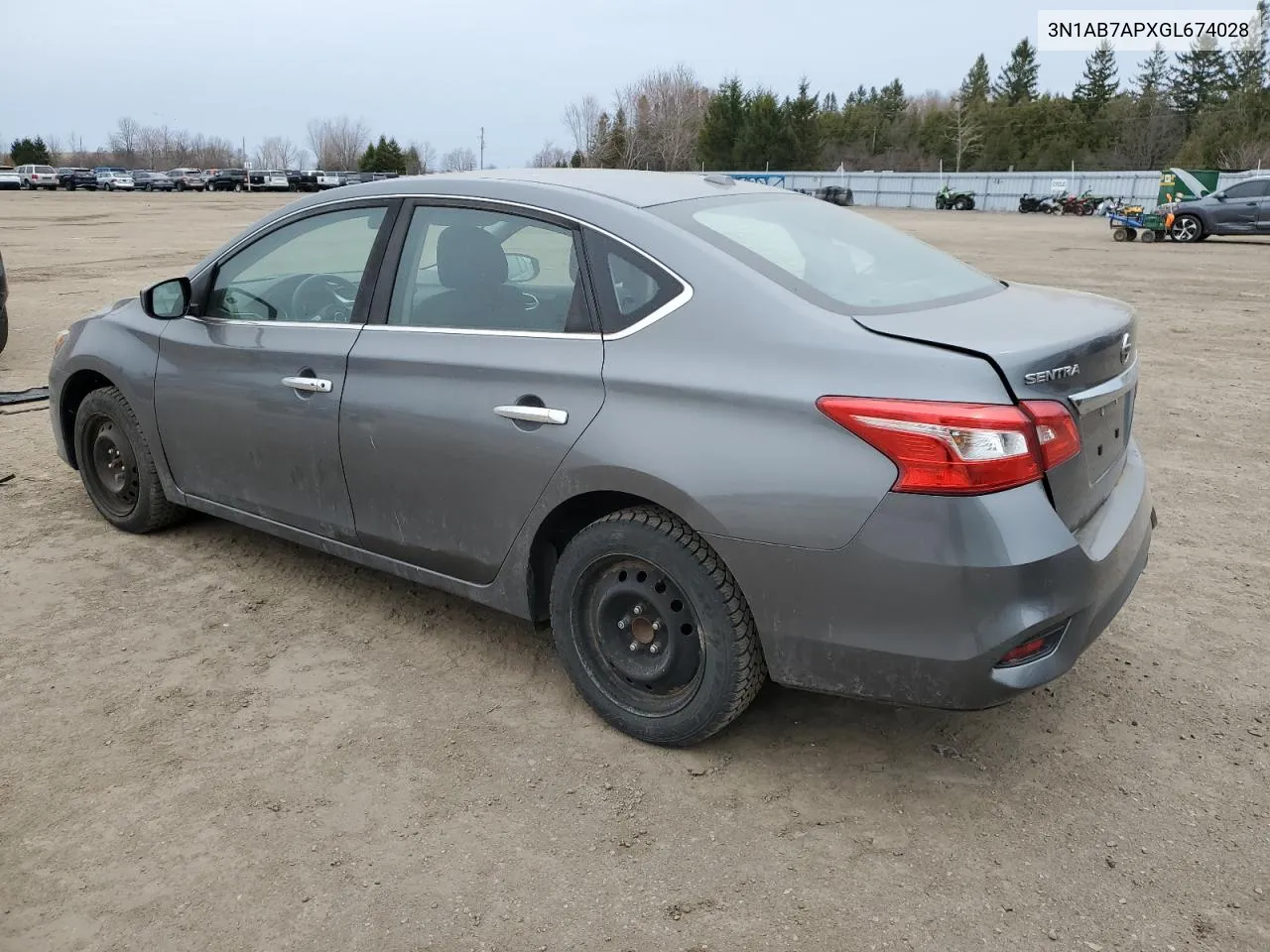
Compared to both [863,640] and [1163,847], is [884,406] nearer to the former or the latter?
[863,640]

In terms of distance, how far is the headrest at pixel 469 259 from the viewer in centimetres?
A: 350

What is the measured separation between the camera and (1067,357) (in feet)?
9.05

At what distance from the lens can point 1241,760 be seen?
3.14 meters

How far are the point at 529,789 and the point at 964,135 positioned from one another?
102 metres

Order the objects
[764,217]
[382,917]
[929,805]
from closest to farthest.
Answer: [382,917] < [929,805] < [764,217]

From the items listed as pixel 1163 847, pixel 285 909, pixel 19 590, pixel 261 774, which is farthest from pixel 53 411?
pixel 1163 847

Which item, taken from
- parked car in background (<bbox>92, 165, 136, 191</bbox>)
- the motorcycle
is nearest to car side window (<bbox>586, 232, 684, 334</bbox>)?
the motorcycle

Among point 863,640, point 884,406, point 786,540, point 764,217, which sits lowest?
point 863,640

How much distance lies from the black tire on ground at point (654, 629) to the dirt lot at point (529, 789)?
154mm

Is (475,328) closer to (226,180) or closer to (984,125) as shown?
(226,180)

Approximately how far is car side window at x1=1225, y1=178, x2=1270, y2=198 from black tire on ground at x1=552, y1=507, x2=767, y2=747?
2699 cm

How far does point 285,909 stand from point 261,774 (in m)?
0.63

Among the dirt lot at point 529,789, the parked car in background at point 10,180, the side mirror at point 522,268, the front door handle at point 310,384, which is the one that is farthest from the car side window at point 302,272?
the parked car in background at point 10,180

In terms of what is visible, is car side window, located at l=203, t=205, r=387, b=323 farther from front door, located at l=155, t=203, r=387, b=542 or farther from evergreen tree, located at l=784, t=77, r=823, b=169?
evergreen tree, located at l=784, t=77, r=823, b=169
